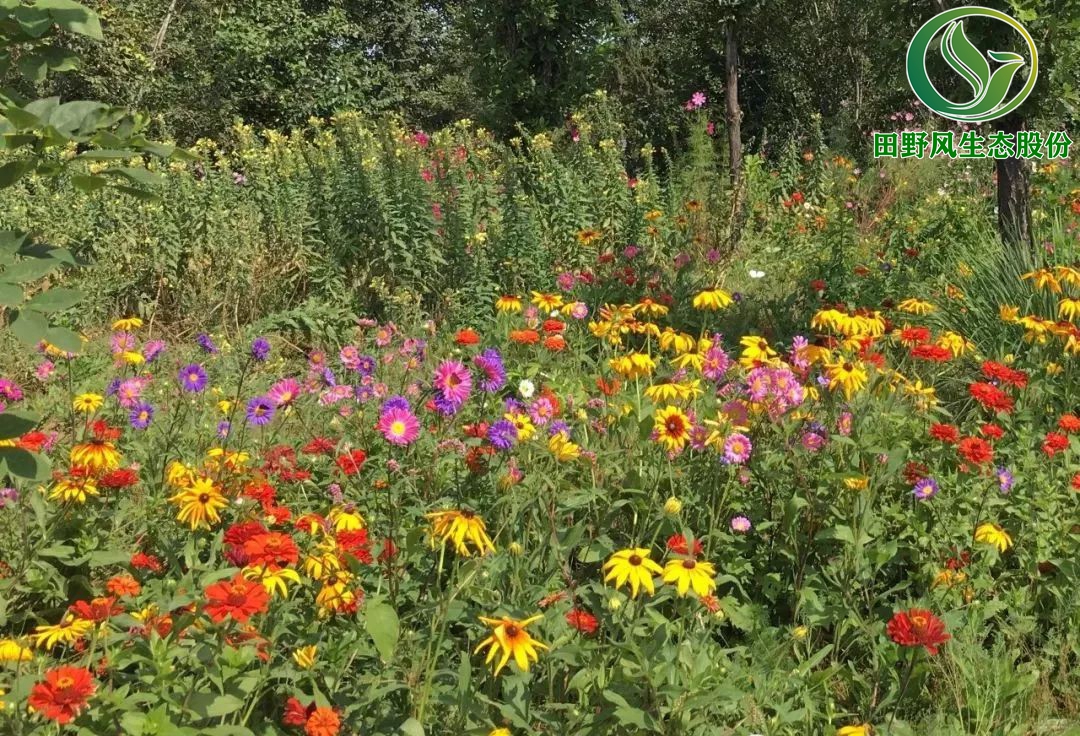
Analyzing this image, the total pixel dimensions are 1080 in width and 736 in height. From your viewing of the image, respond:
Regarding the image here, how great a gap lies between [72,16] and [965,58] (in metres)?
4.56

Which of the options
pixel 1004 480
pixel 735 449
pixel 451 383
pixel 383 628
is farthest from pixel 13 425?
pixel 1004 480

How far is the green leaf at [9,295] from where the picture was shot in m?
1.00

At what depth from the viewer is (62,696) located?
4.05 feet

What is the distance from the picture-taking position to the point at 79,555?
7.03 feet

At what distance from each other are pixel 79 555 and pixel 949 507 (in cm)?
227

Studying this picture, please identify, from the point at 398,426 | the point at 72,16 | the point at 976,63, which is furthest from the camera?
the point at 976,63

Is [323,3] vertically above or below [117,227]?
above

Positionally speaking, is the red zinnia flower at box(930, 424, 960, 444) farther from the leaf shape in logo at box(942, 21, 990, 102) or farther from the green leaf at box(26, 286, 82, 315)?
the leaf shape in logo at box(942, 21, 990, 102)

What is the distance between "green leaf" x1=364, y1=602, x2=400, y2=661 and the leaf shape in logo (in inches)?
169

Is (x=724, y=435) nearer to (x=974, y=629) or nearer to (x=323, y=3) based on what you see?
(x=974, y=629)

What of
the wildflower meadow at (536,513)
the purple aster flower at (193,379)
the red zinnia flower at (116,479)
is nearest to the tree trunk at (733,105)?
the wildflower meadow at (536,513)

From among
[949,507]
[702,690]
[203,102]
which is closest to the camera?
[702,690]

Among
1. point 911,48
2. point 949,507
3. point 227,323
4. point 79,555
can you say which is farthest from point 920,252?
point 79,555

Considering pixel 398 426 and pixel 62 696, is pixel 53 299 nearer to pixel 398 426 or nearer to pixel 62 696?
pixel 62 696
